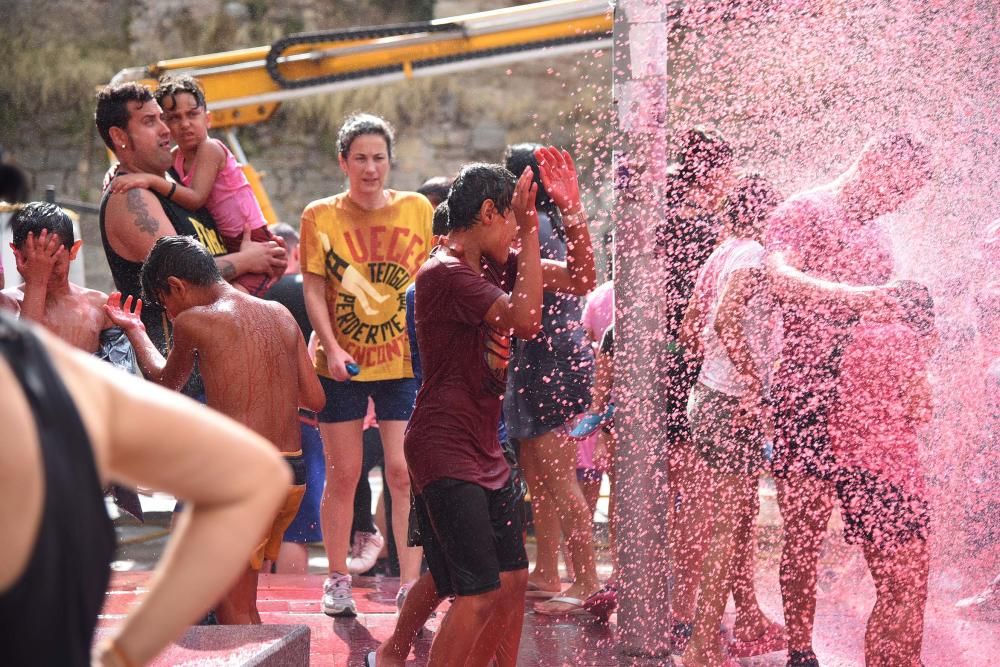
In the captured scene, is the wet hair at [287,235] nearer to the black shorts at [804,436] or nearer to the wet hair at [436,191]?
the wet hair at [436,191]

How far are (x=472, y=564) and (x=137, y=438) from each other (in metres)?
2.28

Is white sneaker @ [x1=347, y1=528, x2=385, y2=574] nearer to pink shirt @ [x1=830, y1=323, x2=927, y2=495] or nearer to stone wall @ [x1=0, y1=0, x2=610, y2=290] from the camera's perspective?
pink shirt @ [x1=830, y1=323, x2=927, y2=495]

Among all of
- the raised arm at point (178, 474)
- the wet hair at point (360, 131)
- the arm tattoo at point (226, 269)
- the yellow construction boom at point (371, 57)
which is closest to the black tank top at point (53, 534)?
the raised arm at point (178, 474)

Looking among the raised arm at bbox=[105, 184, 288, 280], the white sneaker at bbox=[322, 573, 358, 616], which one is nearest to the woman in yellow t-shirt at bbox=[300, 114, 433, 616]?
the white sneaker at bbox=[322, 573, 358, 616]

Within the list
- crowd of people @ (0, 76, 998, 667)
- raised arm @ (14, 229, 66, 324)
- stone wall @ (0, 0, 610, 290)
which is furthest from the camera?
stone wall @ (0, 0, 610, 290)

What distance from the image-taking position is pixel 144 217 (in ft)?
17.1

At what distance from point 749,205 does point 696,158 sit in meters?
0.36

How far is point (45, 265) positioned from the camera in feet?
16.3

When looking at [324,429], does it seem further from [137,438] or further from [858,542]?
→ [137,438]

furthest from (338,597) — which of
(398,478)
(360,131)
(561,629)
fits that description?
(360,131)

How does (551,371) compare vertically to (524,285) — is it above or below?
below

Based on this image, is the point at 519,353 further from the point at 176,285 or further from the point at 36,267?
the point at 36,267

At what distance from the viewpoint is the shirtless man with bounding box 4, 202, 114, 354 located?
4945 mm

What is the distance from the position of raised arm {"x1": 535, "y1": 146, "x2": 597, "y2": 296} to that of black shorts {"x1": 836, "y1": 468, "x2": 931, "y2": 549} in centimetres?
104
